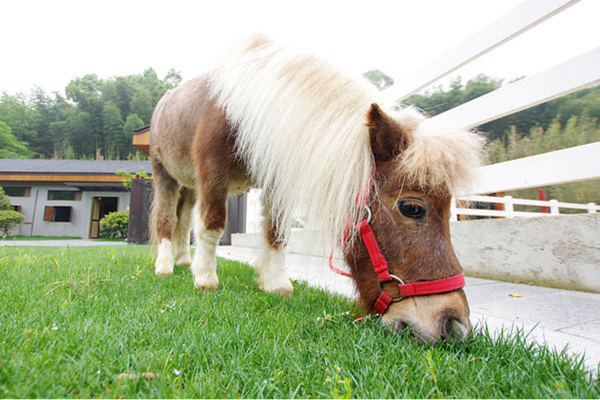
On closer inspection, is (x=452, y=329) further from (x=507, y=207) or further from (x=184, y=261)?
(x=507, y=207)

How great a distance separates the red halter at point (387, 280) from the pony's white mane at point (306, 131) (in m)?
0.09

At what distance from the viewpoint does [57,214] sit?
55.0 ft

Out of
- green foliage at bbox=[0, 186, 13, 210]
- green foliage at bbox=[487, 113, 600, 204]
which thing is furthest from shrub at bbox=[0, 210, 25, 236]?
green foliage at bbox=[487, 113, 600, 204]

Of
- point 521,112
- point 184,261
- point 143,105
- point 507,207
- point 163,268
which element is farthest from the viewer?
point 143,105

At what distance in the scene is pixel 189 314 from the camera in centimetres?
140

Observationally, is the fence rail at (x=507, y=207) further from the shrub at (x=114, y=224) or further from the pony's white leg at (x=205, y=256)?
the shrub at (x=114, y=224)

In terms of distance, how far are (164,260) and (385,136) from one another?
8.04 feet

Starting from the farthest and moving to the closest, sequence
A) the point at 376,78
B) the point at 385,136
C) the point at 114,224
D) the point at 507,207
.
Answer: the point at 114,224 → the point at 507,207 → the point at 376,78 → the point at 385,136

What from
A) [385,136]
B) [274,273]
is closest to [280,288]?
[274,273]

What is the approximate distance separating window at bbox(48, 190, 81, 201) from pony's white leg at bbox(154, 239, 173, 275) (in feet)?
58.0

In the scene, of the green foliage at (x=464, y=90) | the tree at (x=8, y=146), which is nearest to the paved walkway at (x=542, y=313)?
the green foliage at (x=464, y=90)

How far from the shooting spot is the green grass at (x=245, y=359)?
2.41 feet

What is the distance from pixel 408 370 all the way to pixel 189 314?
0.96 meters

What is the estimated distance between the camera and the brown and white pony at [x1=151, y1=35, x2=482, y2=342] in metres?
1.20
